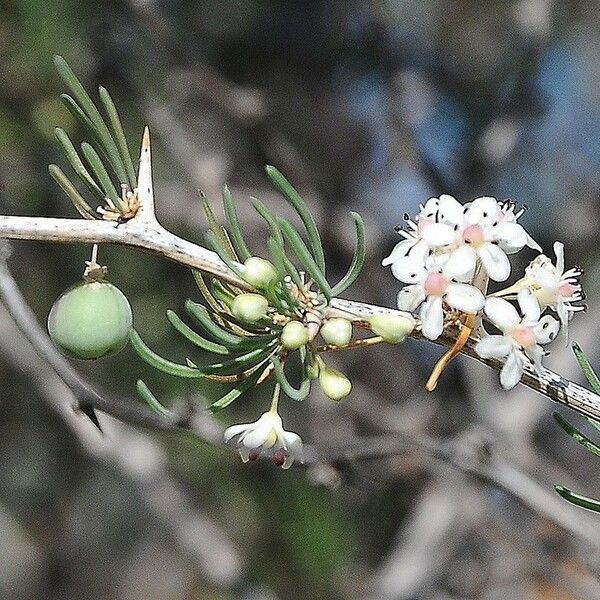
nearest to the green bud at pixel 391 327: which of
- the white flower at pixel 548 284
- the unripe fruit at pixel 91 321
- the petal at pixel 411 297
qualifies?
the petal at pixel 411 297

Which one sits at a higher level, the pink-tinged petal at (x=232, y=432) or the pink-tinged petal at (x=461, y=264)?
the pink-tinged petal at (x=461, y=264)

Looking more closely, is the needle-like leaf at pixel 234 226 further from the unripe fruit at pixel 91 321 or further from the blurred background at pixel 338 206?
the blurred background at pixel 338 206

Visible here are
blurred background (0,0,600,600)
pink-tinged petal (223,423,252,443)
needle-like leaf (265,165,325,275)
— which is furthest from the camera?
blurred background (0,0,600,600)


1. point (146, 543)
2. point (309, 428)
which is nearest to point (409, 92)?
point (309, 428)

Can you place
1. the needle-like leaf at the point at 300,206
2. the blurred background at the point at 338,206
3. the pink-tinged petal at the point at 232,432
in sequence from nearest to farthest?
the needle-like leaf at the point at 300,206 → the pink-tinged petal at the point at 232,432 → the blurred background at the point at 338,206

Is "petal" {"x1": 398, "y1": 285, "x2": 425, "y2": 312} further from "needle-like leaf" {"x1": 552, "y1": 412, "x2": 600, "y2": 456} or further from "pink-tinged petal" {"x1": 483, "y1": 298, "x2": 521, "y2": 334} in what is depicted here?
"needle-like leaf" {"x1": 552, "y1": 412, "x2": 600, "y2": 456}

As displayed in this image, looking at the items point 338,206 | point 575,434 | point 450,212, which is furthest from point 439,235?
point 338,206

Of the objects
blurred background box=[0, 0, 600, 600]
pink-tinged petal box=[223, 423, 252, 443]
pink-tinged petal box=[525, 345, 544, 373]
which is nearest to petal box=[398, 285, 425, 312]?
pink-tinged petal box=[525, 345, 544, 373]

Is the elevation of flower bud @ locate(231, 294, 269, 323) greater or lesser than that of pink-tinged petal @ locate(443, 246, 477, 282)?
lesser

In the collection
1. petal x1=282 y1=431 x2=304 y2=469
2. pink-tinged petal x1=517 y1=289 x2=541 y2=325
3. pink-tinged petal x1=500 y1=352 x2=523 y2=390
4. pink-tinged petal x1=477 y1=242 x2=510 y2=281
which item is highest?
pink-tinged petal x1=477 y1=242 x2=510 y2=281
